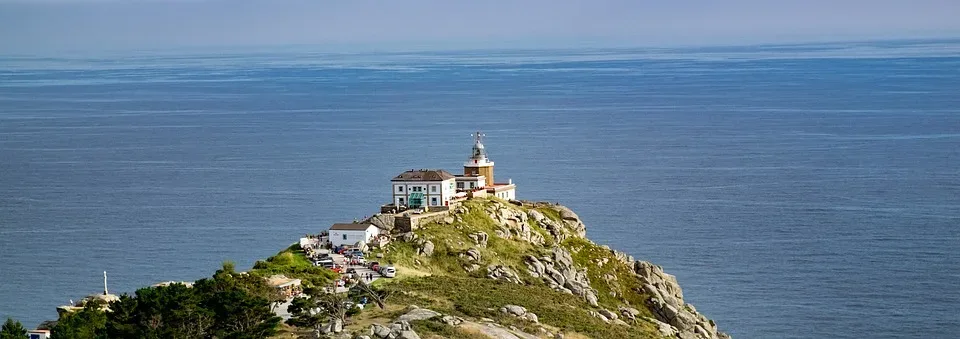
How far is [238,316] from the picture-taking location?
4738cm

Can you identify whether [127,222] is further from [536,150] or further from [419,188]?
[536,150]

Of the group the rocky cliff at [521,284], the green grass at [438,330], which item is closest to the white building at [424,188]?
the rocky cliff at [521,284]

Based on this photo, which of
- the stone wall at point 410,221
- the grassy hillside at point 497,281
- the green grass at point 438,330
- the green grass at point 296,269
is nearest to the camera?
the green grass at point 438,330

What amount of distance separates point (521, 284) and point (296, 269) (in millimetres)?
9036

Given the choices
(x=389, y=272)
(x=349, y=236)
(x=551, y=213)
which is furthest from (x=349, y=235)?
(x=551, y=213)

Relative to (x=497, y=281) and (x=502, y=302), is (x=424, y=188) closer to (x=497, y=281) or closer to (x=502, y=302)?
(x=497, y=281)

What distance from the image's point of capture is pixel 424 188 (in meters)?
73.4

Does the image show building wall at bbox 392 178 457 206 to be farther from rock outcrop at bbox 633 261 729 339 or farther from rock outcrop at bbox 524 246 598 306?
rock outcrop at bbox 633 261 729 339

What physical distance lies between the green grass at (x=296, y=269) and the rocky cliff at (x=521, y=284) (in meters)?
2.60

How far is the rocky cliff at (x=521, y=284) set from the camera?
5172cm

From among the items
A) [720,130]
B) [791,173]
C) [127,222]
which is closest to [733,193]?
[791,173]

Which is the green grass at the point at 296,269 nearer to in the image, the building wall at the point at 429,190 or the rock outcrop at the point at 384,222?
the rock outcrop at the point at 384,222

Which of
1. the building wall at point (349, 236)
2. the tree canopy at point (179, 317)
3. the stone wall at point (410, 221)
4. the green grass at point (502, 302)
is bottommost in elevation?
the tree canopy at point (179, 317)

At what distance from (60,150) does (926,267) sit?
307 feet
